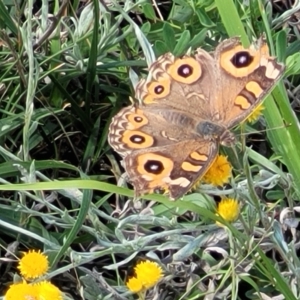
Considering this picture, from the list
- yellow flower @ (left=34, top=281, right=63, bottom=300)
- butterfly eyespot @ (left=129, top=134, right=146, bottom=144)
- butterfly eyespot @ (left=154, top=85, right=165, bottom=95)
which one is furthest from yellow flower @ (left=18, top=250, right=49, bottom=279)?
butterfly eyespot @ (left=154, top=85, right=165, bottom=95)

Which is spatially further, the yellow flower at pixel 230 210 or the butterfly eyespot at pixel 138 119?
the butterfly eyespot at pixel 138 119

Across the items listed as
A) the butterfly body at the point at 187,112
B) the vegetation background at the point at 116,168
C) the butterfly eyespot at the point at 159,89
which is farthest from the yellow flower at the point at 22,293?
the butterfly eyespot at the point at 159,89

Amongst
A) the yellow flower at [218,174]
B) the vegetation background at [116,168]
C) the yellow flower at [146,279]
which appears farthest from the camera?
the vegetation background at [116,168]

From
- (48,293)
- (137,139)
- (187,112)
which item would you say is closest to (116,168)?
(187,112)

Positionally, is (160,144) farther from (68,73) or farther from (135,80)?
(68,73)

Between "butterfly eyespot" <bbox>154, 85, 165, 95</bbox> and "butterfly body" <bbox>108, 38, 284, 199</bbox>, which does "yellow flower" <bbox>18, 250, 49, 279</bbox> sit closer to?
"butterfly body" <bbox>108, 38, 284, 199</bbox>

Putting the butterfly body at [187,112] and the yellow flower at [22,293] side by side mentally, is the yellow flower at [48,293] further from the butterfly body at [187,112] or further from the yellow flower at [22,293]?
the butterfly body at [187,112]
